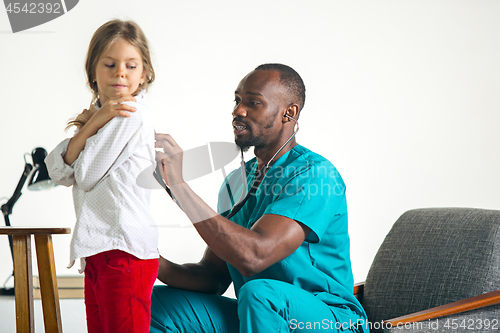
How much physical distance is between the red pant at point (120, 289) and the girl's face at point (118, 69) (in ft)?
1.03

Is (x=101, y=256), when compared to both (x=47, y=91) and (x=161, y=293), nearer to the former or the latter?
(x=161, y=293)

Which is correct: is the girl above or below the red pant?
above

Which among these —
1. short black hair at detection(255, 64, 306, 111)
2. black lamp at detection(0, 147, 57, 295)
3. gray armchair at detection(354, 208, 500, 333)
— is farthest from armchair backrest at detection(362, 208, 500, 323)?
black lamp at detection(0, 147, 57, 295)

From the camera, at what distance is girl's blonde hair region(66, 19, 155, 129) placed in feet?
2.90

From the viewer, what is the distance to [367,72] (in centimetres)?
280

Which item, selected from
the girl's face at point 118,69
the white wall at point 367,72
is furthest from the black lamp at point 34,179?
the girl's face at point 118,69

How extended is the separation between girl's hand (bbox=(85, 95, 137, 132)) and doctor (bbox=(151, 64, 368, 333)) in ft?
0.30

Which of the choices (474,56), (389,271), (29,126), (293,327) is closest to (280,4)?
(474,56)

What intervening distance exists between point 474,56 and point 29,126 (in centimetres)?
273

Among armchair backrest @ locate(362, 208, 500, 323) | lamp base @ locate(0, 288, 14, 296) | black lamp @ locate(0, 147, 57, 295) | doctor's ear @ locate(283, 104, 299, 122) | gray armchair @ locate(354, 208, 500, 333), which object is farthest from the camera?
lamp base @ locate(0, 288, 14, 296)

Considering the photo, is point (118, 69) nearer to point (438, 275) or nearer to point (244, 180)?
point (244, 180)

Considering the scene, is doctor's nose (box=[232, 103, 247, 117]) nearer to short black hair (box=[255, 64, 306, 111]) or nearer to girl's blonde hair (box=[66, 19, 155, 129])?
short black hair (box=[255, 64, 306, 111])

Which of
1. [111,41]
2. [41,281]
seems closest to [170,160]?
[111,41]

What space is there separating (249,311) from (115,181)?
1.23ft
